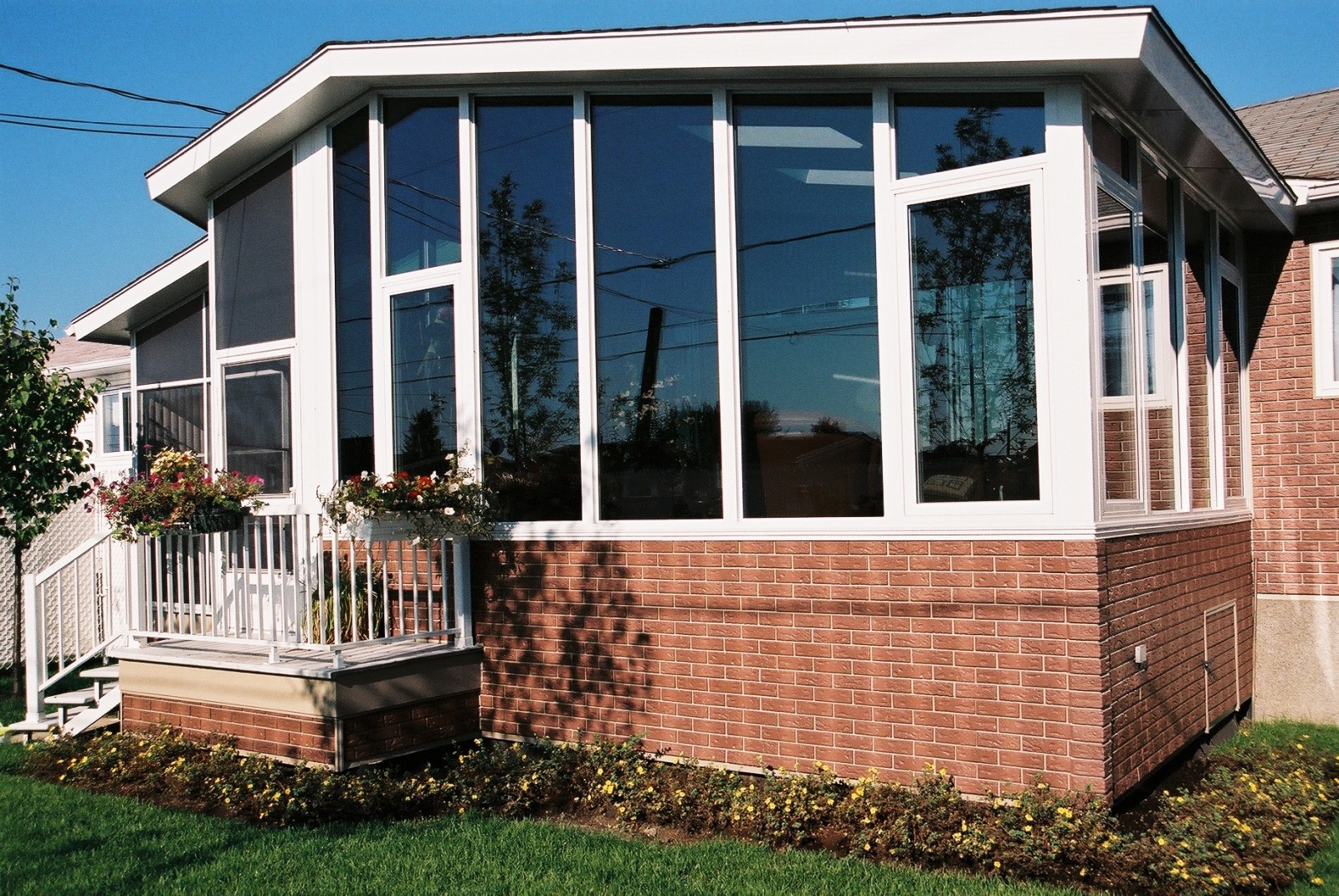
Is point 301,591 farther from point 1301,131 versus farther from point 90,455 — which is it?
point 1301,131

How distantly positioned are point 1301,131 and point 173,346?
10598 mm

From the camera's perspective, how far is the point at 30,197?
22469mm

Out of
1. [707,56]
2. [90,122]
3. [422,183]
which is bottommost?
[422,183]

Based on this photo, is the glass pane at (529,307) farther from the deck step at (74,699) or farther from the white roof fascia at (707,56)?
the deck step at (74,699)

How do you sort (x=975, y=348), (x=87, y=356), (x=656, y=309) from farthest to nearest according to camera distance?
(x=87, y=356)
(x=656, y=309)
(x=975, y=348)

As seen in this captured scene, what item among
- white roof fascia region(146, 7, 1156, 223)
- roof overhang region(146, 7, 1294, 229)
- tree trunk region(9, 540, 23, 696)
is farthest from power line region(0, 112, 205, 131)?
white roof fascia region(146, 7, 1156, 223)

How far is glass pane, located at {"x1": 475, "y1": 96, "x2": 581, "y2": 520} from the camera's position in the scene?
6.91m

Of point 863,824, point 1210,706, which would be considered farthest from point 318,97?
point 1210,706

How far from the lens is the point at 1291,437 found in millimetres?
8516

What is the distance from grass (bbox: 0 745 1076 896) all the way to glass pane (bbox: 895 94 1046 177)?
3476mm

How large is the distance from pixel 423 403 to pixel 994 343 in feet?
12.1

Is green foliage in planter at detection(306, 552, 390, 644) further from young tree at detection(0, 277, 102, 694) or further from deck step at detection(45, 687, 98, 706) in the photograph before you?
young tree at detection(0, 277, 102, 694)

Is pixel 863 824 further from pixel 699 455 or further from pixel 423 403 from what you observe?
pixel 423 403

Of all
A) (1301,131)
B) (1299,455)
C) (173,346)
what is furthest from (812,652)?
(1301,131)
